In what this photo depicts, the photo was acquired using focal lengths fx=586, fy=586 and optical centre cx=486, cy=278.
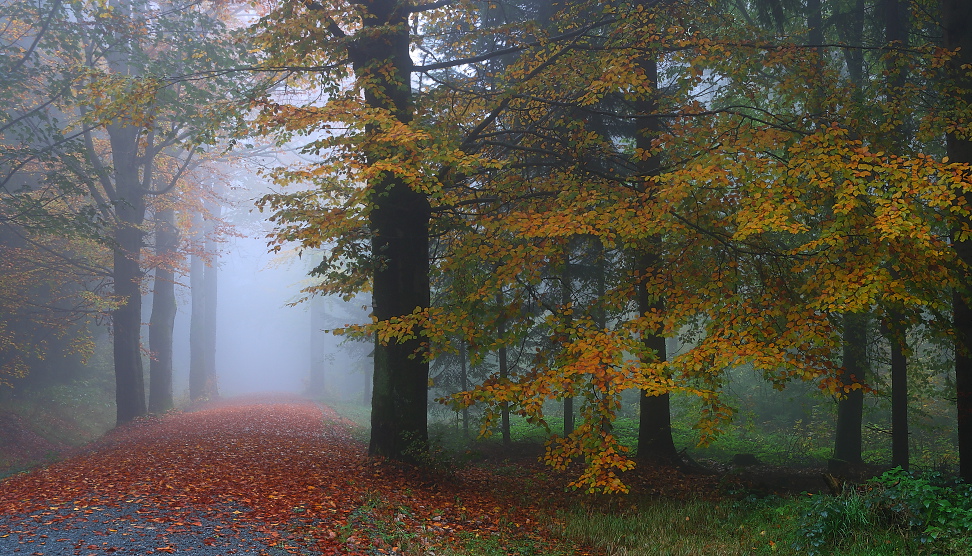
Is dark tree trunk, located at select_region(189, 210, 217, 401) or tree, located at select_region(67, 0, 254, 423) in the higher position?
tree, located at select_region(67, 0, 254, 423)

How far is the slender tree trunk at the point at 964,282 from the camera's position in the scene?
22.4 ft

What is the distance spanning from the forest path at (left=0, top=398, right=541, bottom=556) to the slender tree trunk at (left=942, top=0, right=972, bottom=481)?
519cm

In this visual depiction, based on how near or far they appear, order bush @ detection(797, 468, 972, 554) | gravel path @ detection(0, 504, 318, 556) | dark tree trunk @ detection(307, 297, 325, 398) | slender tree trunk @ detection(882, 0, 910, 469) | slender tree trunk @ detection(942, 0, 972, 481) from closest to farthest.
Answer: gravel path @ detection(0, 504, 318, 556)
bush @ detection(797, 468, 972, 554)
slender tree trunk @ detection(942, 0, 972, 481)
slender tree trunk @ detection(882, 0, 910, 469)
dark tree trunk @ detection(307, 297, 325, 398)

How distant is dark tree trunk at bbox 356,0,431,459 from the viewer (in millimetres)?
8422

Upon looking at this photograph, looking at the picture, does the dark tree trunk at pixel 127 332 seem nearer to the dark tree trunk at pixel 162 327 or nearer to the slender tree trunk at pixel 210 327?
the dark tree trunk at pixel 162 327

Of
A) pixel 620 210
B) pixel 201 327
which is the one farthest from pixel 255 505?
pixel 201 327

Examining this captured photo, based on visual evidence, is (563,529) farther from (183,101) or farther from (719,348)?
(183,101)

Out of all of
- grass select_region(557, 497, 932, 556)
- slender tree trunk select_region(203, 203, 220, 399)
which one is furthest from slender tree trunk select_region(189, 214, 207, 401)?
grass select_region(557, 497, 932, 556)

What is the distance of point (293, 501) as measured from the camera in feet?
20.6

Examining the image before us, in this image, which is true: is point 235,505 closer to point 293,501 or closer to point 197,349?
point 293,501

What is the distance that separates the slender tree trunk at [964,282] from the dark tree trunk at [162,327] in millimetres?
20483

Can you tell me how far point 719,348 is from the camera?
627 cm

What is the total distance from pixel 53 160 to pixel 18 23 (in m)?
5.98

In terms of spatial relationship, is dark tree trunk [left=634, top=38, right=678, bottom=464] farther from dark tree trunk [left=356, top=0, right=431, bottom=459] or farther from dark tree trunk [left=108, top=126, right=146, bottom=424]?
dark tree trunk [left=108, top=126, right=146, bottom=424]
